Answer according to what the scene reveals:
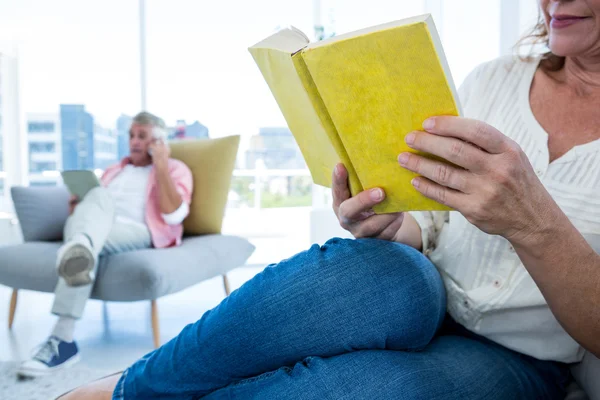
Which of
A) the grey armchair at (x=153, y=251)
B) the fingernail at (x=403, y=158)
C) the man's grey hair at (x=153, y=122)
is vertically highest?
the man's grey hair at (x=153, y=122)

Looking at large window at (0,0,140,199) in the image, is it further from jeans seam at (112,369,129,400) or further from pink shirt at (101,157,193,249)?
jeans seam at (112,369,129,400)

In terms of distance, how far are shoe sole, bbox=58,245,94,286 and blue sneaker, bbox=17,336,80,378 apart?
8.5 inches

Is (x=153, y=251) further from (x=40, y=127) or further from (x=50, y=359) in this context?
(x=40, y=127)

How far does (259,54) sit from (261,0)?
4.18 m

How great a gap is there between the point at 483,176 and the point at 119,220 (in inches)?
76.7

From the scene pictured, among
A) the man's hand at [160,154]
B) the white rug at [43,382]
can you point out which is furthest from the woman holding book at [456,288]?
the man's hand at [160,154]

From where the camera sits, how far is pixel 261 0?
4.66 m

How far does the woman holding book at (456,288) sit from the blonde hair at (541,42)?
23mm

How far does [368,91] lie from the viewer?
2.17 feet

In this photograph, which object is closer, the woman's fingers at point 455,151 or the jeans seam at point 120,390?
the woman's fingers at point 455,151

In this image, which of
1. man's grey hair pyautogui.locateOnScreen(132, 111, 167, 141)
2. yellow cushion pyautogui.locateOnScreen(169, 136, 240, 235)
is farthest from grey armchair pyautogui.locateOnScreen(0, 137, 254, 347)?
man's grey hair pyautogui.locateOnScreen(132, 111, 167, 141)

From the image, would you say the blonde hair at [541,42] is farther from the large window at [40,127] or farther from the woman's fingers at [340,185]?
the large window at [40,127]

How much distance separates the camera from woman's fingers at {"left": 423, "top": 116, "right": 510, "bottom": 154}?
0.60m

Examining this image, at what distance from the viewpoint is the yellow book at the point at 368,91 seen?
597 millimetres
